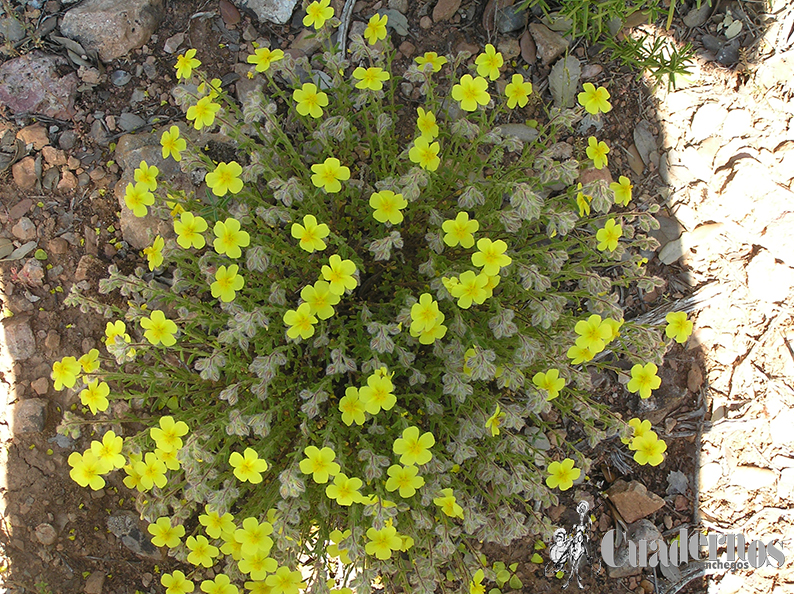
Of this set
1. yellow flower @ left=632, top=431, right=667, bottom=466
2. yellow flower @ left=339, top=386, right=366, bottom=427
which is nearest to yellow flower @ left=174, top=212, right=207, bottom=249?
yellow flower @ left=339, top=386, right=366, bottom=427

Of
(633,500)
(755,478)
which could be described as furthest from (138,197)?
(755,478)

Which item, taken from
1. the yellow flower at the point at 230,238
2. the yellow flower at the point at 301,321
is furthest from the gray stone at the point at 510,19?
the yellow flower at the point at 301,321

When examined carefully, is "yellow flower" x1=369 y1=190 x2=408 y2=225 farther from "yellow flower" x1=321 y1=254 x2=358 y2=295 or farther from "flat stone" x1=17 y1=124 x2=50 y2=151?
"flat stone" x1=17 y1=124 x2=50 y2=151

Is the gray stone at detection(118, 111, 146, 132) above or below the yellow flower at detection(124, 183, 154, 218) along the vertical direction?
above

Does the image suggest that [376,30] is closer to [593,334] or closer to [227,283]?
[227,283]

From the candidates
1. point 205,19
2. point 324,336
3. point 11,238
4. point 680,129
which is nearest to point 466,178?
point 324,336

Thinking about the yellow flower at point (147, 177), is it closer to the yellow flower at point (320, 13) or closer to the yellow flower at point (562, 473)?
the yellow flower at point (320, 13)
